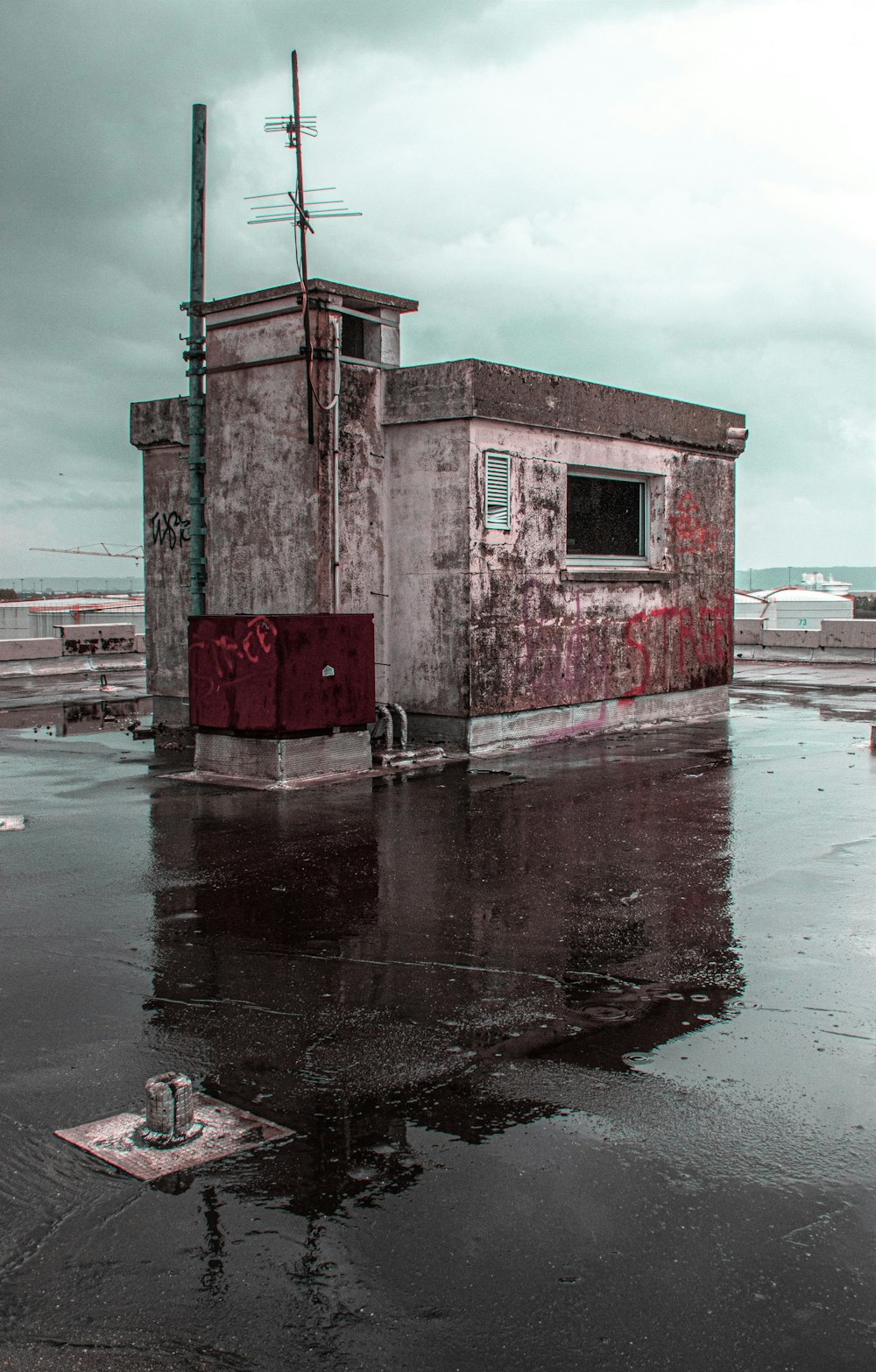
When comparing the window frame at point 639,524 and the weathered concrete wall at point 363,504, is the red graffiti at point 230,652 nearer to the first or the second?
the weathered concrete wall at point 363,504

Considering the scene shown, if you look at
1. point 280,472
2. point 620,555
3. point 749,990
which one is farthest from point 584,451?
point 749,990

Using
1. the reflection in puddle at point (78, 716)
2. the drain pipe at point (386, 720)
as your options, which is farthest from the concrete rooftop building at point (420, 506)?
the reflection in puddle at point (78, 716)

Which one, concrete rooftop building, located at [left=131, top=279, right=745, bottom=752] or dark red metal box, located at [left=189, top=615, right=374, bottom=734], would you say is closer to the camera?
dark red metal box, located at [left=189, top=615, right=374, bottom=734]

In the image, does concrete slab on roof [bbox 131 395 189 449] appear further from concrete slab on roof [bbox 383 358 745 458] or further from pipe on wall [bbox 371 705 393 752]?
pipe on wall [bbox 371 705 393 752]

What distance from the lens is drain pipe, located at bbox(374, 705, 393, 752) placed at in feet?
40.6

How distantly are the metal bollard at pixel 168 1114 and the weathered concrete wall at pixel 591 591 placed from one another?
8.79 metres

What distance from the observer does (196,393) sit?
1323cm

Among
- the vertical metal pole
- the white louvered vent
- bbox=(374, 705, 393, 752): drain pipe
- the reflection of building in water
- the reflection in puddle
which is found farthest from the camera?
the reflection in puddle

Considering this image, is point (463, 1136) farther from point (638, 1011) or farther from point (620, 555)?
point (620, 555)

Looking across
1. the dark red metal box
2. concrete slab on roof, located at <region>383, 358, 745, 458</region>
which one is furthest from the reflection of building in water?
concrete slab on roof, located at <region>383, 358, 745, 458</region>

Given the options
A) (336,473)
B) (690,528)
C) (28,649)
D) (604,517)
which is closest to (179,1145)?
(336,473)

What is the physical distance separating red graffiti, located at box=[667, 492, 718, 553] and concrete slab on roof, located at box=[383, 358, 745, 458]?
86 cm

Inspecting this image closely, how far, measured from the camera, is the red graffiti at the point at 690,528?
15602 millimetres

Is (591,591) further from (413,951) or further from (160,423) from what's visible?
(413,951)
